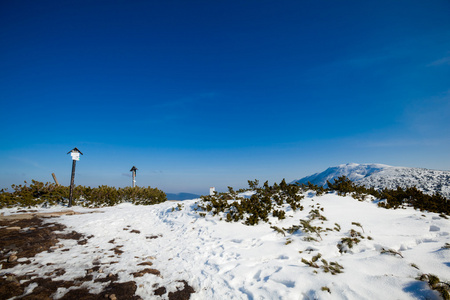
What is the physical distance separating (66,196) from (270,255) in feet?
46.3

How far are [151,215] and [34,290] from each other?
21.1ft

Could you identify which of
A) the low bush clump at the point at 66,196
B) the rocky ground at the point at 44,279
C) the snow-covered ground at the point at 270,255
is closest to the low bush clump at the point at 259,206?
the snow-covered ground at the point at 270,255

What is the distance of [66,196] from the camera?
12453mm

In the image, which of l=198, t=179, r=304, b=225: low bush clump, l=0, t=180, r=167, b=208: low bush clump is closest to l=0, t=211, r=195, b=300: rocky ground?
l=198, t=179, r=304, b=225: low bush clump

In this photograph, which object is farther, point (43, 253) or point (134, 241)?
point (134, 241)

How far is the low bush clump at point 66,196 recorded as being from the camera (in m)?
11.1

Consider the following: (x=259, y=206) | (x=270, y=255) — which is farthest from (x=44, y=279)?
(x=259, y=206)

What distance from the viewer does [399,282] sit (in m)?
3.13

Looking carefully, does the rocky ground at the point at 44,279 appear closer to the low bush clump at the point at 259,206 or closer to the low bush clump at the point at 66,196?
the low bush clump at the point at 259,206

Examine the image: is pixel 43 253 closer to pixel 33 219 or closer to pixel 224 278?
pixel 33 219

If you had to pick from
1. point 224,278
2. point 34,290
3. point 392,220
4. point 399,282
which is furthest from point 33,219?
point 392,220

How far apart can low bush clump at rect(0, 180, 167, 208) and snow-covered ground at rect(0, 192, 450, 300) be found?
4.93 metres

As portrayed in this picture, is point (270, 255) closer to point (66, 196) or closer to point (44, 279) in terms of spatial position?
point (44, 279)

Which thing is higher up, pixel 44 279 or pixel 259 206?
pixel 259 206
